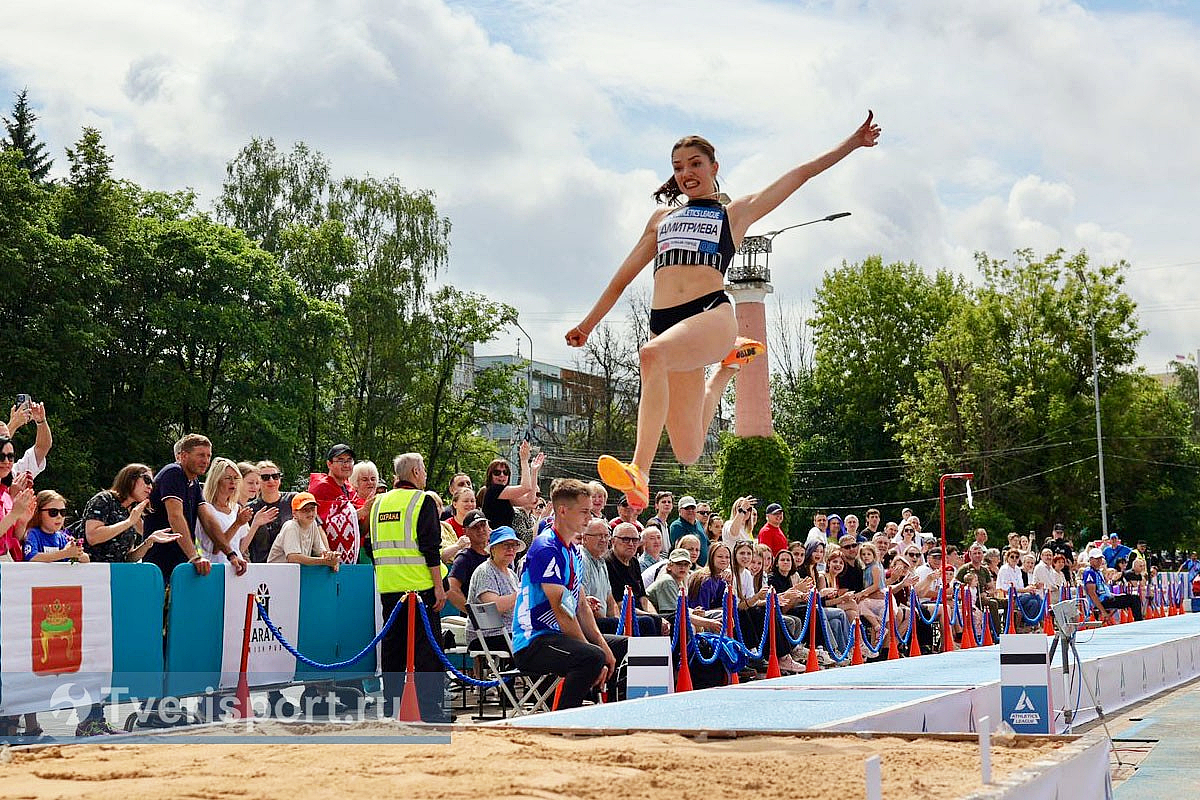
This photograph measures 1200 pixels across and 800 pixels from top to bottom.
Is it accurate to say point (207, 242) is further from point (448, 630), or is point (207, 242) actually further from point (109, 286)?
point (448, 630)

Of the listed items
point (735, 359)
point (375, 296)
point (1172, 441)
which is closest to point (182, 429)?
point (375, 296)

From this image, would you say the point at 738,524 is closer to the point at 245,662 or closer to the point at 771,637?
the point at 771,637

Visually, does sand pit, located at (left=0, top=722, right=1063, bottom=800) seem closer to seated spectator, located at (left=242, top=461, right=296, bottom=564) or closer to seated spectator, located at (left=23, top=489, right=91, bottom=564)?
seated spectator, located at (left=23, top=489, right=91, bottom=564)

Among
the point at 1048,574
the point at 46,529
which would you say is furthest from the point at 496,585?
the point at 1048,574

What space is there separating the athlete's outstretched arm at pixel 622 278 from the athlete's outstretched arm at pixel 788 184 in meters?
0.52

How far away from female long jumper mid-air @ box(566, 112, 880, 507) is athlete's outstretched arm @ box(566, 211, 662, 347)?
14 millimetres

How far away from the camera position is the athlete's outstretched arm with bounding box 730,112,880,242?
673 centimetres

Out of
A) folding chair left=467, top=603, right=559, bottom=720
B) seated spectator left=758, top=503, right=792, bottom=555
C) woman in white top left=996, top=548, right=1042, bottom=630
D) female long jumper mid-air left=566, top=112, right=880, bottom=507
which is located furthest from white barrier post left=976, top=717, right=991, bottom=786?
woman in white top left=996, top=548, right=1042, bottom=630

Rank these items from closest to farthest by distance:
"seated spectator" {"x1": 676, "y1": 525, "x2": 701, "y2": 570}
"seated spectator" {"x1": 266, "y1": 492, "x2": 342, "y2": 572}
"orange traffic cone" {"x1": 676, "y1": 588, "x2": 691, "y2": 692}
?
1. "seated spectator" {"x1": 266, "y1": 492, "x2": 342, "y2": 572}
2. "orange traffic cone" {"x1": 676, "y1": 588, "x2": 691, "y2": 692}
3. "seated spectator" {"x1": 676, "y1": 525, "x2": 701, "y2": 570}

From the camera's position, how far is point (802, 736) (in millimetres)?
6648

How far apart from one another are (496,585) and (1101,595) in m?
20.0

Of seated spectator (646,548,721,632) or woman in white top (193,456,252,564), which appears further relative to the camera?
seated spectator (646,548,721,632)

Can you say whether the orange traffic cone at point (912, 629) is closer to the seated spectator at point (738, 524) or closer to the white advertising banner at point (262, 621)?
the seated spectator at point (738, 524)

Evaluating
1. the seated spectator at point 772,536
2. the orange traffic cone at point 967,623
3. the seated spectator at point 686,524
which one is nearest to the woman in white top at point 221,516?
the seated spectator at point 686,524
